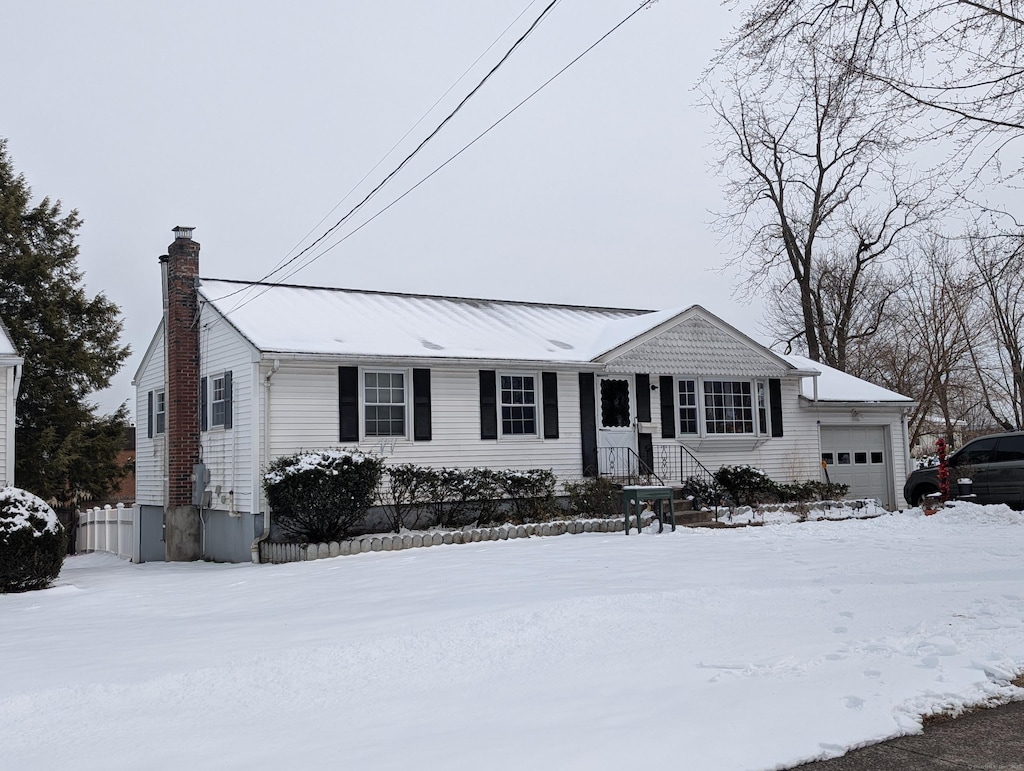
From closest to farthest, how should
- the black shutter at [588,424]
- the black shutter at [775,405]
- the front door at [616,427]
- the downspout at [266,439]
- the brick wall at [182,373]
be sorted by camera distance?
the downspout at [266,439], the brick wall at [182,373], the black shutter at [588,424], the front door at [616,427], the black shutter at [775,405]

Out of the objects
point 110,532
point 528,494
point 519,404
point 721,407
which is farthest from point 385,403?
point 110,532

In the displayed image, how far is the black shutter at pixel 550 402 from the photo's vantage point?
18.1m

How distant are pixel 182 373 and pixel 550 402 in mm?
7510

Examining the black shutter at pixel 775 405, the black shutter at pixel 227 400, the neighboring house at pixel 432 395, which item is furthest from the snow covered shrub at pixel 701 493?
the black shutter at pixel 227 400

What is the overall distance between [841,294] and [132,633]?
32396 mm

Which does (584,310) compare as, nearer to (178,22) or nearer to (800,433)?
(800,433)

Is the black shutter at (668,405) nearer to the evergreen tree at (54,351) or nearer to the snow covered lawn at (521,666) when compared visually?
the snow covered lawn at (521,666)

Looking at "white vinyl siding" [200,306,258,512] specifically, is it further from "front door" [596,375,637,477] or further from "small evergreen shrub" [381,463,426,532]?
"front door" [596,375,637,477]

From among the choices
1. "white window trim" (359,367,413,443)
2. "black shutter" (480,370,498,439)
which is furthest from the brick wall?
"black shutter" (480,370,498,439)

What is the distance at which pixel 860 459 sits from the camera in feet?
75.0

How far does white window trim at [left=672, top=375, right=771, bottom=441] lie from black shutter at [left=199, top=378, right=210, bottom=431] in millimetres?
9827

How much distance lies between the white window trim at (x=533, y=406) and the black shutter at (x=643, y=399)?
2.42m

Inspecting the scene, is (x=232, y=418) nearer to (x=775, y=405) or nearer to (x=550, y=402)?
(x=550, y=402)

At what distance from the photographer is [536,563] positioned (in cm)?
1145
